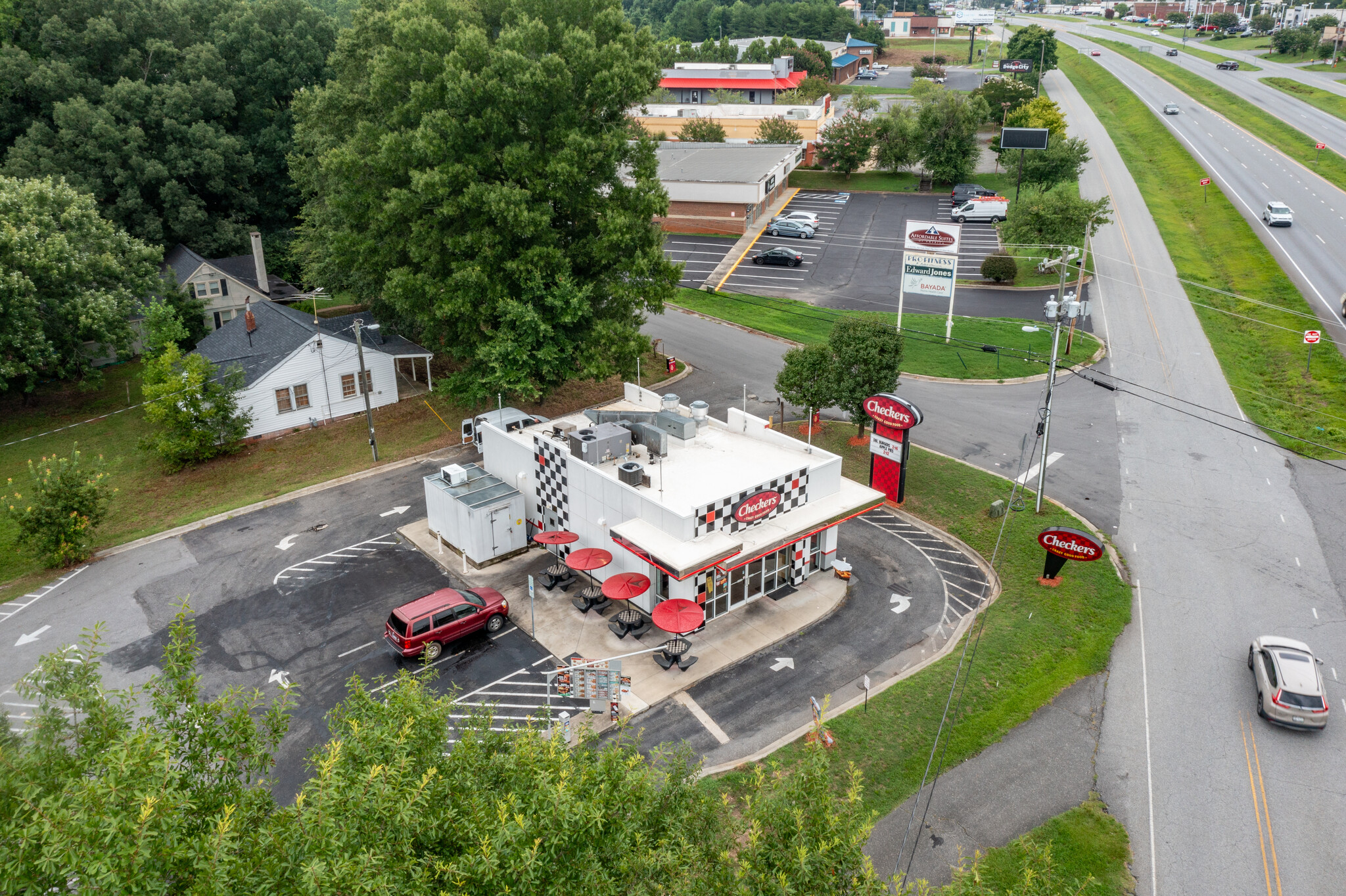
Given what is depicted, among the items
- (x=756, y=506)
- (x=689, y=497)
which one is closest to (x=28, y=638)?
(x=689, y=497)

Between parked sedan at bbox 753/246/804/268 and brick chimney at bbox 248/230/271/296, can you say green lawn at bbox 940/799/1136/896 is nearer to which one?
parked sedan at bbox 753/246/804/268

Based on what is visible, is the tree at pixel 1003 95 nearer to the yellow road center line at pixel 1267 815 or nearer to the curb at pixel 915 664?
the curb at pixel 915 664

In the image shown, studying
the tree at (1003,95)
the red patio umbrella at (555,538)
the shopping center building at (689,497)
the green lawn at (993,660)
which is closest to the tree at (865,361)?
the green lawn at (993,660)

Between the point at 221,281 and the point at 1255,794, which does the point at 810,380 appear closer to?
the point at 1255,794

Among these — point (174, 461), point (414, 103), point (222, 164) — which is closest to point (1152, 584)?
point (414, 103)

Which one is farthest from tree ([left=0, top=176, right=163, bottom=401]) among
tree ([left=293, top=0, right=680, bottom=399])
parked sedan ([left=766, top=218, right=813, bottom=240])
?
parked sedan ([left=766, top=218, right=813, bottom=240])
